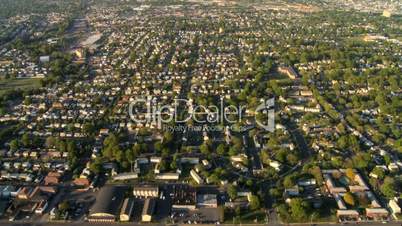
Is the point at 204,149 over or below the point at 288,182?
below

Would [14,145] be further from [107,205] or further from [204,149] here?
[204,149]

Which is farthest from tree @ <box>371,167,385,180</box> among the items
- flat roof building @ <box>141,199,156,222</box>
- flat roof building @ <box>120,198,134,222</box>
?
flat roof building @ <box>120,198,134,222</box>

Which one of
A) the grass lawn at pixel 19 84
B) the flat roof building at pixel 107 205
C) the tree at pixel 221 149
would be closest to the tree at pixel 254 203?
the tree at pixel 221 149

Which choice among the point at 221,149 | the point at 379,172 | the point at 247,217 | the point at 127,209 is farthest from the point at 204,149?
the point at 379,172

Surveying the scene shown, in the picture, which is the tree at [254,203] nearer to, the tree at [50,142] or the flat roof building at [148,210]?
the flat roof building at [148,210]

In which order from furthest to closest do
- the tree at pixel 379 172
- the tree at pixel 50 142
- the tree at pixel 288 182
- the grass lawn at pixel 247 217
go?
the tree at pixel 50 142
the tree at pixel 379 172
the tree at pixel 288 182
the grass lawn at pixel 247 217
